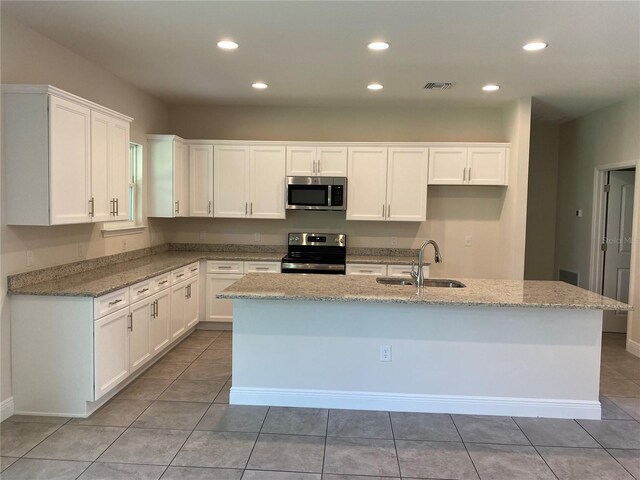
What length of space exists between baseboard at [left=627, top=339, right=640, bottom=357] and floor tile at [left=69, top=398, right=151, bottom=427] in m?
4.76

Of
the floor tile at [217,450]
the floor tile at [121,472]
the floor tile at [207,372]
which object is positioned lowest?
the floor tile at [121,472]

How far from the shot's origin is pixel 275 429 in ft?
10.1

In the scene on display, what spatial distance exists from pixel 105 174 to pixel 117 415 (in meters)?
1.86

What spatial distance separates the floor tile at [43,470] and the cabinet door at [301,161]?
3.73 meters

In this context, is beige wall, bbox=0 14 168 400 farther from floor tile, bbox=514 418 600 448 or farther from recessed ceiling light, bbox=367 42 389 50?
floor tile, bbox=514 418 600 448

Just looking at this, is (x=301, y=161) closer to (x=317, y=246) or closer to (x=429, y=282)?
(x=317, y=246)

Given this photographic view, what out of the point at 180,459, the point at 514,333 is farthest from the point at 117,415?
the point at 514,333

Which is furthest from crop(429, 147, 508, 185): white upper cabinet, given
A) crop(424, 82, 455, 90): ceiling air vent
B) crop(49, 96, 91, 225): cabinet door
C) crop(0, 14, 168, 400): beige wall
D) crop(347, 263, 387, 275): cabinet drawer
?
crop(49, 96, 91, 225): cabinet door

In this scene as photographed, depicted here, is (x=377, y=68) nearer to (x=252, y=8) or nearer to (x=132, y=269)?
(x=252, y=8)

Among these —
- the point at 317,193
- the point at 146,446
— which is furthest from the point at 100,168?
the point at 317,193

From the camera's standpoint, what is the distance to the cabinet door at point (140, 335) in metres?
3.73

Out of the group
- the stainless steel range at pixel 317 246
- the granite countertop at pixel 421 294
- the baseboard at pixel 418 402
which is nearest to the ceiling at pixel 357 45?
the stainless steel range at pixel 317 246

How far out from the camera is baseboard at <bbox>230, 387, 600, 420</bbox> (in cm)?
332

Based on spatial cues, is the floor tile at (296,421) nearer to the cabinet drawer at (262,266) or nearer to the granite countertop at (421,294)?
the granite countertop at (421,294)
